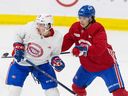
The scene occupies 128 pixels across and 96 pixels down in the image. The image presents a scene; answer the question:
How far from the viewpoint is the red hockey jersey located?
9.81 ft

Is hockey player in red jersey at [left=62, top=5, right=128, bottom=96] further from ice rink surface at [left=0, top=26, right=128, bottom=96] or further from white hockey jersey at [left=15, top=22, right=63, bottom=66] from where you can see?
ice rink surface at [left=0, top=26, right=128, bottom=96]

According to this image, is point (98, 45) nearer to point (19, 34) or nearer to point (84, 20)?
point (84, 20)

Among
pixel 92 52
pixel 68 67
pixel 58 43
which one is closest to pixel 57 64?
pixel 58 43

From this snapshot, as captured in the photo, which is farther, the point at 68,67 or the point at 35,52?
the point at 68,67

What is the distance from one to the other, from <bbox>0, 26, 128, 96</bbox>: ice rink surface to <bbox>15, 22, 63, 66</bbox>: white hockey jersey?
570 millimetres

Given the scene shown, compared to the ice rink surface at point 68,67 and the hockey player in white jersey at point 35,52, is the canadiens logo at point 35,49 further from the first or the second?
the ice rink surface at point 68,67

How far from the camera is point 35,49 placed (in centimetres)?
301

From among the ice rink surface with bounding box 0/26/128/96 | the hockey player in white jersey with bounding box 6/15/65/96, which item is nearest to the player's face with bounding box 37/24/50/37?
the hockey player in white jersey with bounding box 6/15/65/96

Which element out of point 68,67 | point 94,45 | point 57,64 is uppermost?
point 94,45

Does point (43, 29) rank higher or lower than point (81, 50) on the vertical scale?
higher

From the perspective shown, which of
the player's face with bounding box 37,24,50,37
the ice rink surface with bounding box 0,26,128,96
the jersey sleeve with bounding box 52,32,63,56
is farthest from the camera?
the ice rink surface with bounding box 0,26,128,96

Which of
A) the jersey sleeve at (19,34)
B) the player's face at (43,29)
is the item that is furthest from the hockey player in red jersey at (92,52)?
the jersey sleeve at (19,34)

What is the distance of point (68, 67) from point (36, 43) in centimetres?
119

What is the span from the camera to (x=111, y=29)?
16.9 feet
